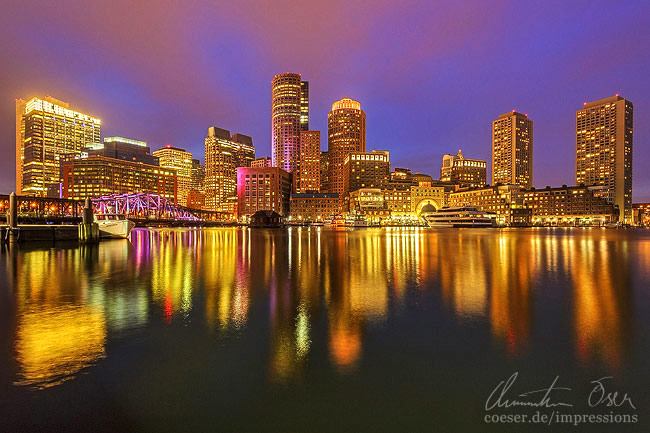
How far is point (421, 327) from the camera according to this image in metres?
10.3

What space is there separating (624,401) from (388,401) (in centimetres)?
455

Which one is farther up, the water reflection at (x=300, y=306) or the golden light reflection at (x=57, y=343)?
the golden light reflection at (x=57, y=343)

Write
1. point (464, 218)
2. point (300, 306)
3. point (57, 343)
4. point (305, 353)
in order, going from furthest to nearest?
1. point (464, 218)
2. point (300, 306)
3. point (57, 343)
4. point (305, 353)

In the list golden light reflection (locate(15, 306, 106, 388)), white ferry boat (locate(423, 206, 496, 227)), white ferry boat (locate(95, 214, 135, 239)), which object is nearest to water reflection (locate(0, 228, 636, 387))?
golden light reflection (locate(15, 306, 106, 388))

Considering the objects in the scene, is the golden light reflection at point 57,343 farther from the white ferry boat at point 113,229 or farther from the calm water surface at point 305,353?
the white ferry boat at point 113,229

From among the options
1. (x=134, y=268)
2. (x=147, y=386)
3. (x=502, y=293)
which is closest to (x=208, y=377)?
(x=147, y=386)

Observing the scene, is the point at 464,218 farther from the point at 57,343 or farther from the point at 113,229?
the point at 57,343

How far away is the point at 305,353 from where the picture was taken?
8172 mm

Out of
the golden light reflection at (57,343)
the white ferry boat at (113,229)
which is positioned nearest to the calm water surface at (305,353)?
the golden light reflection at (57,343)

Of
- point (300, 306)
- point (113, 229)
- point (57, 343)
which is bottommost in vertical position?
point (300, 306)

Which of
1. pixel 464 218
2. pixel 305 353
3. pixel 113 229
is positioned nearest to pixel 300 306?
pixel 305 353

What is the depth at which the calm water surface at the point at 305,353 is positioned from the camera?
575 centimetres

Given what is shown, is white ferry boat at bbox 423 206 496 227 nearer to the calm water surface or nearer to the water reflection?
the water reflection

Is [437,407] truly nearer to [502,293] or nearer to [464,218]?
[502,293]
